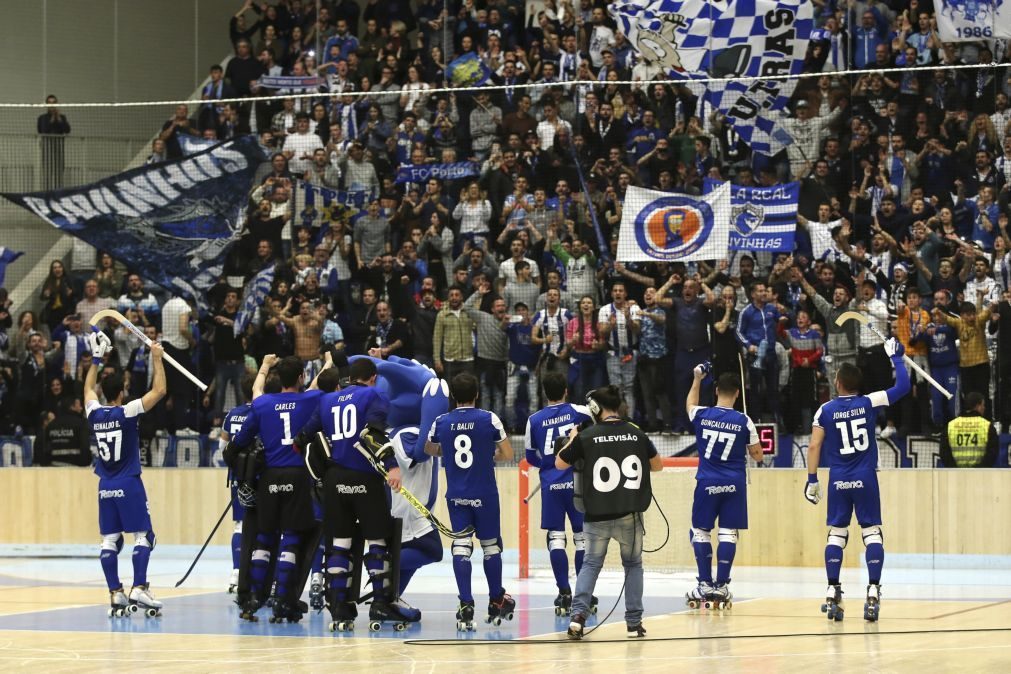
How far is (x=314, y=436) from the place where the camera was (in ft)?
40.8

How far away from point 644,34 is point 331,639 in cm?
1296

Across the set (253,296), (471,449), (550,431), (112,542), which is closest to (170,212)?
(253,296)

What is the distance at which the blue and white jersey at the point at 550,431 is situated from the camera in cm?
1261

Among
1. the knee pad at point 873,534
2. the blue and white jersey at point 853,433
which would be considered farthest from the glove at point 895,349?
the knee pad at point 873,534

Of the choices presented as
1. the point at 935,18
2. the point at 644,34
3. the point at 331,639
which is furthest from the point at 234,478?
the point at 935,18

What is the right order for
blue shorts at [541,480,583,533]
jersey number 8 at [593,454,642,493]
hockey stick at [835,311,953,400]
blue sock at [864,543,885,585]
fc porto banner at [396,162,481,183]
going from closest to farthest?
1. jersey number 8 at [593,454,642,493]
2. blue sock at [864,543,885,585]
3. blue shorts at [541,480,583,533]
4. hockey stick at [835,311,953,400]
5. fc porto banner at [396,162,481,183]

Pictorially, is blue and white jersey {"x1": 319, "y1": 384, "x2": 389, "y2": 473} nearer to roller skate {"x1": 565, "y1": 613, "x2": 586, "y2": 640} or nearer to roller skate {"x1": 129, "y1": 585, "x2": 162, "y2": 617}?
roller skate {"x1": 565, "y1": 613, "x2": 586, "y2": 640}

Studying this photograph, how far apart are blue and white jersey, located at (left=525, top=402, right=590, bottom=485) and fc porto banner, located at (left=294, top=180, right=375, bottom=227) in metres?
9.66

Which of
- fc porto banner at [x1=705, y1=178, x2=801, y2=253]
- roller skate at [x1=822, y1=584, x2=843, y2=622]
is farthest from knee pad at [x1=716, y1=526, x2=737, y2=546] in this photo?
fc porto banner at [x1=705, y1=178, x2=801, y2=253]

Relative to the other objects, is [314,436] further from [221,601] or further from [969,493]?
[969,493]

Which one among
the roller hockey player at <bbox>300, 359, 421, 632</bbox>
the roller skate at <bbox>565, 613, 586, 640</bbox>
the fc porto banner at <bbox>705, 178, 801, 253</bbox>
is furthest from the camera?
the fc porto banner at <bbox>705, 178, 801, 253</bbox>

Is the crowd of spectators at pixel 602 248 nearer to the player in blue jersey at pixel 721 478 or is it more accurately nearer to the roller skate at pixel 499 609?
the player in blue jersey at pixel 721 478

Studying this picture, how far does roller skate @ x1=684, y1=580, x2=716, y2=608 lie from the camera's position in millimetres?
13719

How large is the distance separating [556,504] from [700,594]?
176 centimetres
